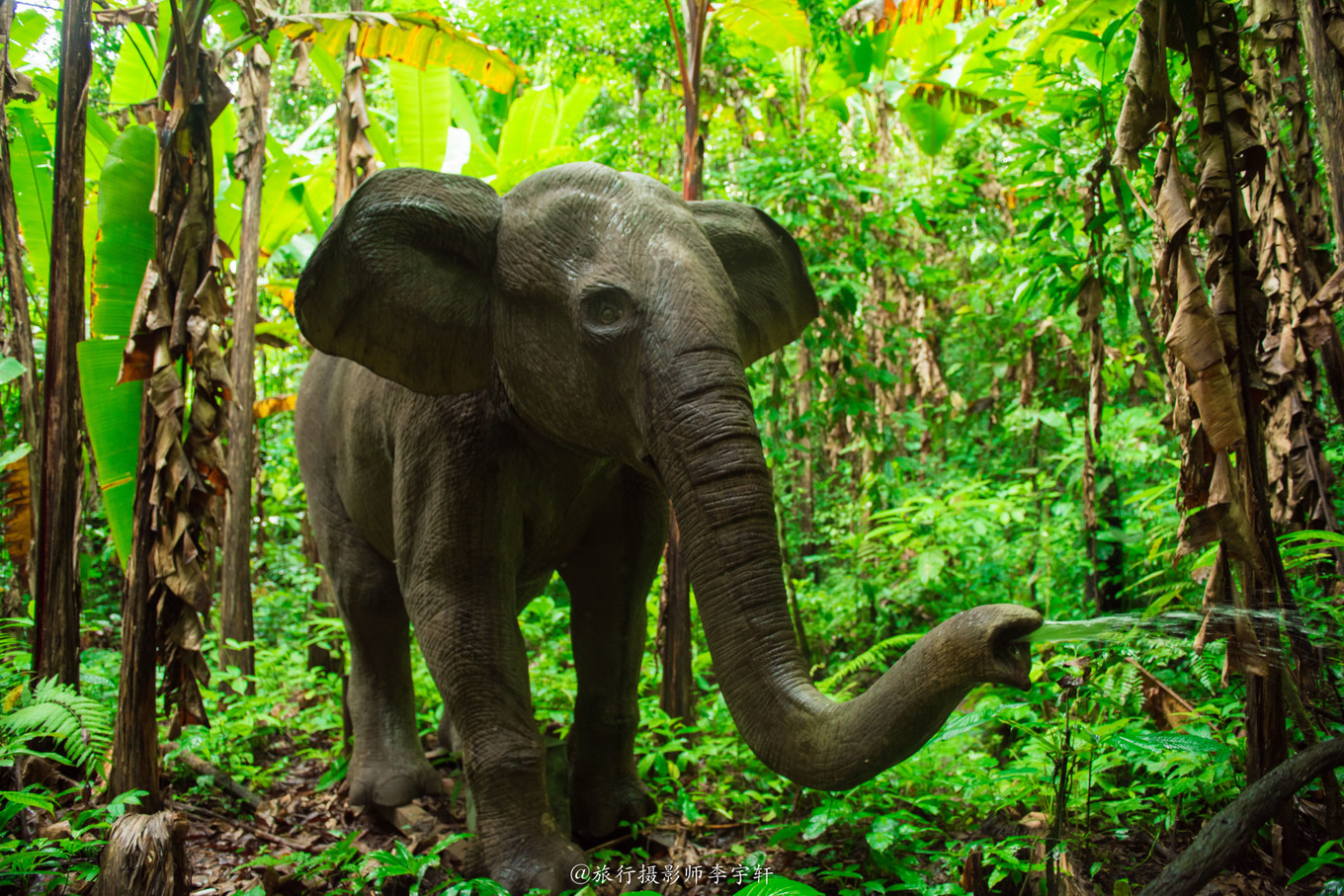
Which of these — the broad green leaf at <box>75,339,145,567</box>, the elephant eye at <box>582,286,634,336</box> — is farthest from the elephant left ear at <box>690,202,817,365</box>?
the broad green leaf at <box>75,339,145,567</box>

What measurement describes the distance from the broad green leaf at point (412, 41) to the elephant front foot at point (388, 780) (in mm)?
3737

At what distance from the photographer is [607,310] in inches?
102

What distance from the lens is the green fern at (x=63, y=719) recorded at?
2.85m

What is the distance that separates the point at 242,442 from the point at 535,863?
4.59 m

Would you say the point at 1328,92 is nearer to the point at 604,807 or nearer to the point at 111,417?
the point at 604,807

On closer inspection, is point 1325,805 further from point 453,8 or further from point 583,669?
point 453,8

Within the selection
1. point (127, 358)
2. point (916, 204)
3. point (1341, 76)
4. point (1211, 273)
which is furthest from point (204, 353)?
point (916, 204)

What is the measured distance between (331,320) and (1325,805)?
3.11 metres

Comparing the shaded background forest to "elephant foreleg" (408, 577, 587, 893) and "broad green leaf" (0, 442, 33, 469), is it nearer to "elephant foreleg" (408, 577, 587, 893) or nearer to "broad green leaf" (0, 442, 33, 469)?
"broad green leaf" (0, 442, 33, 469)

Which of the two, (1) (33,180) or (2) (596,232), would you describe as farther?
(1) (33,180)

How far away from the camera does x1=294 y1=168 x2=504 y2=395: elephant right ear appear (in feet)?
9.02

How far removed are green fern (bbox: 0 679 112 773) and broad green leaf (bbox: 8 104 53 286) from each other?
2523mm

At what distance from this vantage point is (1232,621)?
246cm

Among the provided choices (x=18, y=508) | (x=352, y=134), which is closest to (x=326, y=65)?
(x=352, y=134)
